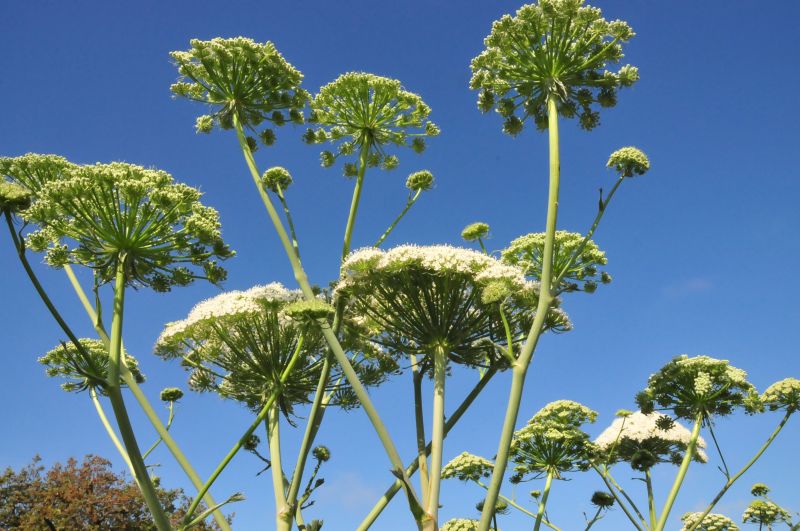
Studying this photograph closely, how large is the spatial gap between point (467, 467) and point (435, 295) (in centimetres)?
576

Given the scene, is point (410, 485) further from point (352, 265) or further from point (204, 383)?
point (204, 383)

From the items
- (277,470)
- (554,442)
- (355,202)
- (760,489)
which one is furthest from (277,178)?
(760,489)

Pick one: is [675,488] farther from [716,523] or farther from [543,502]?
[716,523]

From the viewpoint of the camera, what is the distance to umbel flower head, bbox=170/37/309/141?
33.9 ft

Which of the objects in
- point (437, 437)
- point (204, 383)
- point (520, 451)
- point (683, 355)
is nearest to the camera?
point (437, 437)

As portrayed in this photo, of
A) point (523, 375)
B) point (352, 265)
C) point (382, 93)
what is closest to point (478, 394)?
point (523, 375)

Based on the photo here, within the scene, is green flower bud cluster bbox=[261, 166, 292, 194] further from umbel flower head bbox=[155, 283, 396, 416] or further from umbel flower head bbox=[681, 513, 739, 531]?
umbel flower head bbox=[681, 513, 739, 531]

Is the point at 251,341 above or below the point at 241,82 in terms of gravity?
below

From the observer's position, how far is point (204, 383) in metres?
11.6

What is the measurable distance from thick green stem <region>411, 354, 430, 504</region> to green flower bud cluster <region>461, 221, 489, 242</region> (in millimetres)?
3116

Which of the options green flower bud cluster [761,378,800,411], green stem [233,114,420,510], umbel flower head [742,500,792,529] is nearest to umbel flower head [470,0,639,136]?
green stem [233,114,420,510]

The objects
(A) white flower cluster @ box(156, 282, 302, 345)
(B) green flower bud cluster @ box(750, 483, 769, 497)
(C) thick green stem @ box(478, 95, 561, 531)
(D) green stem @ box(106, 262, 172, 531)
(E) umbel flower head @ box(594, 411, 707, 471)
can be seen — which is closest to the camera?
(D) green stem @ box(106, 262, 172, 531)

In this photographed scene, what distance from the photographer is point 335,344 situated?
8523 mm

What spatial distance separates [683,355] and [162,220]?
1046cm
